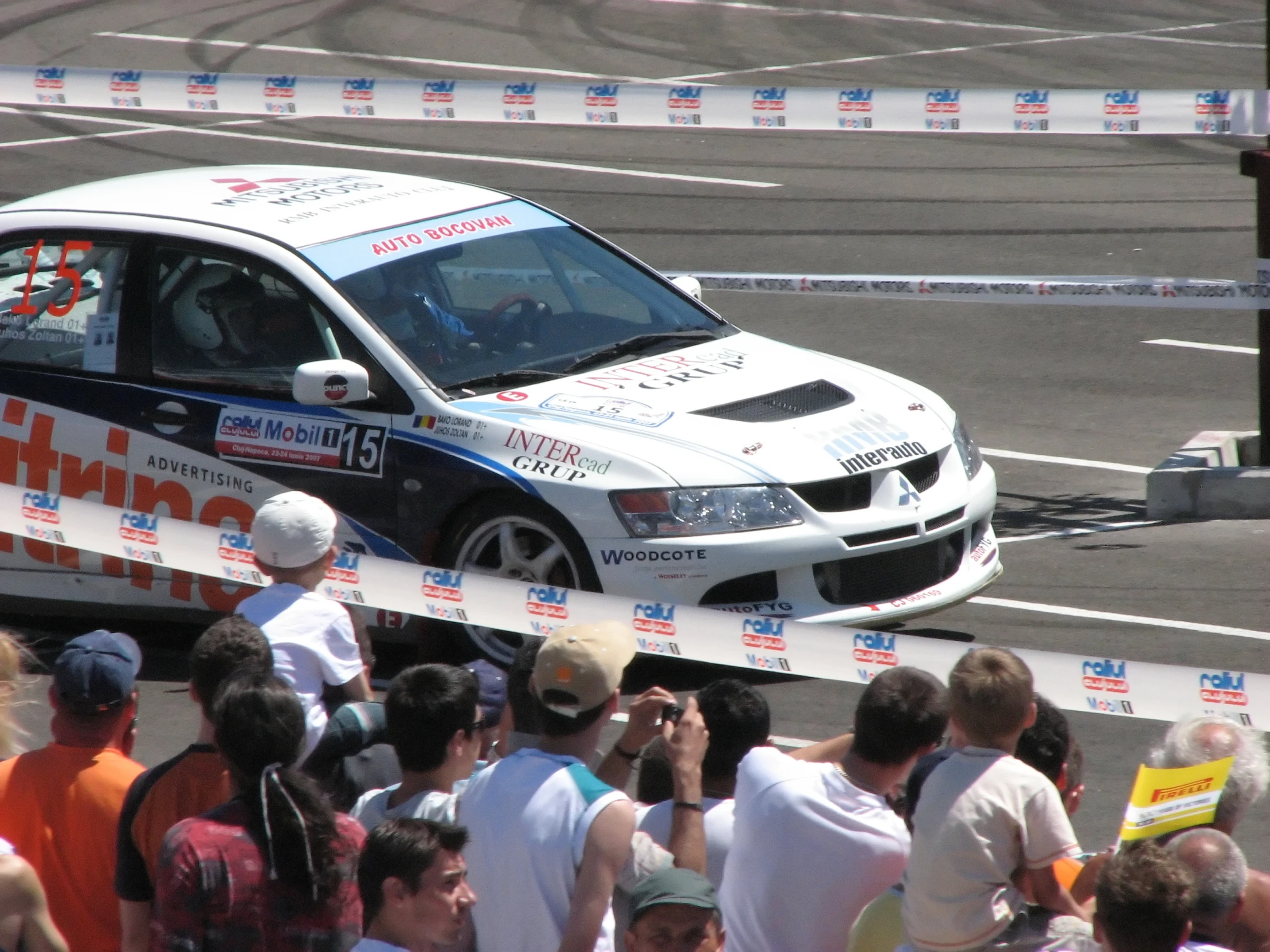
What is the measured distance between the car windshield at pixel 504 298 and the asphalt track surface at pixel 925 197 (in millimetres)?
1268

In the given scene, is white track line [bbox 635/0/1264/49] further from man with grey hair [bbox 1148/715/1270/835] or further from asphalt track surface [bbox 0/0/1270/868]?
man with grey hair [bbox 1148/715/1270/835]

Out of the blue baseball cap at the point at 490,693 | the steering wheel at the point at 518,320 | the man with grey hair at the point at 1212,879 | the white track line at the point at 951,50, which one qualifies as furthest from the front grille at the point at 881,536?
the white track line at the point at 951,50

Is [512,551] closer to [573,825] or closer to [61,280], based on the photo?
[61,280]

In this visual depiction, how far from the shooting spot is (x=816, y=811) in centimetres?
434

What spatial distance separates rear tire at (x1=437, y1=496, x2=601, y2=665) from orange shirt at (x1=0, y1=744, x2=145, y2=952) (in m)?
2.91

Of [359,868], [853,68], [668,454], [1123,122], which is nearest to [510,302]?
[668,454]

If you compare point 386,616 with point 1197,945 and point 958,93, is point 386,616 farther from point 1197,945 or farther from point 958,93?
point 958,93

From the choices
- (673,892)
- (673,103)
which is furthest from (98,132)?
(673,892)

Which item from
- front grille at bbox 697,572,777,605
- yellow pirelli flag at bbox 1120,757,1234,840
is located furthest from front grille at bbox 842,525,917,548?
yellow pirelli flag at bbox 1120,757,1234,840

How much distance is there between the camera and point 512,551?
736 centimetres

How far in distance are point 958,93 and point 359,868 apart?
808cm

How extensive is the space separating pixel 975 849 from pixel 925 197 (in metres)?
Result: 13.1

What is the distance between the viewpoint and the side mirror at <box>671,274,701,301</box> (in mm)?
8805

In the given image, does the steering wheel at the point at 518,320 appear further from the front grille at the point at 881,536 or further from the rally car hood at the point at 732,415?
the front grille at the point at 881,536
